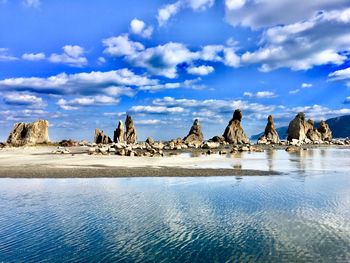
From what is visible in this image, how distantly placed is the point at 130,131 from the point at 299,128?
71.4m

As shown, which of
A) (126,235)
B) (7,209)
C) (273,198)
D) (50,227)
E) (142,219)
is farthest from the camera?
(273,198)

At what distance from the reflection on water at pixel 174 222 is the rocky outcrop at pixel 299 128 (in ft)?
441

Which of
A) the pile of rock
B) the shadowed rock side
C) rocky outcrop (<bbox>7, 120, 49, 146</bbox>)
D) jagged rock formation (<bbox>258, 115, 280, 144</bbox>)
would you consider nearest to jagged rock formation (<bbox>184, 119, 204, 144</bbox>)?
jagged rock formation (<bbox>258, 115, 280, 144</bbox>)

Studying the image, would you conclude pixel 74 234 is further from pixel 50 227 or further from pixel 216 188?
pixel 216 188

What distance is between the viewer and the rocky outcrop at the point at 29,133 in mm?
112750

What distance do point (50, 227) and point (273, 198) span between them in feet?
44.6

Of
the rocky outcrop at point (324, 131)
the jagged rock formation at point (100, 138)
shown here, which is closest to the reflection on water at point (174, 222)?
the jagged rock formation at point (100, 138)

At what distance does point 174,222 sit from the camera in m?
17.4

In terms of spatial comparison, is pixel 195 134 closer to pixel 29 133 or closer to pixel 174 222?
pixel 29 133

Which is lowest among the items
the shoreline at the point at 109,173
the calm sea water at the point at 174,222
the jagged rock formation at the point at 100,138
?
the calm sea water at the point at 174,222

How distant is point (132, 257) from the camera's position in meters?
12.7

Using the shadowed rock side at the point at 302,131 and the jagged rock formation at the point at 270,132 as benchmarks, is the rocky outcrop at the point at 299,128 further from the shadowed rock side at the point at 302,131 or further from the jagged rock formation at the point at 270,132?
the jagged rock formation at the point at 270,132

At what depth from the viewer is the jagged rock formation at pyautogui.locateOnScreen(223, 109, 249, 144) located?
133m

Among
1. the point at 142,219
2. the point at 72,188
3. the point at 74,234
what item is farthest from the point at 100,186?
the point at 74,234
